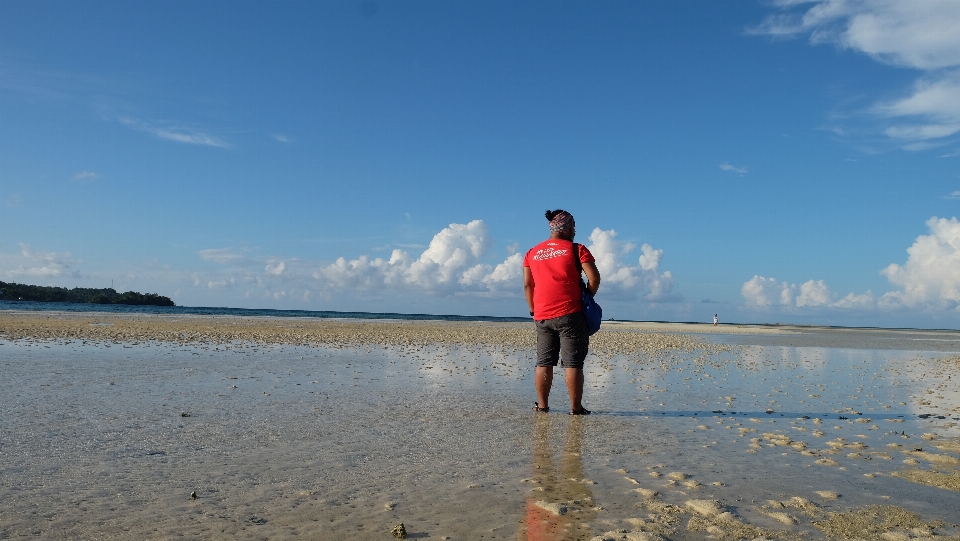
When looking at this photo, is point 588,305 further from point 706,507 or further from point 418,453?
point 706,507

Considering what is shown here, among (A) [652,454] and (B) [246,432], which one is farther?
(B) [246,432]

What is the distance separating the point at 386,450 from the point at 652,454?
230cm

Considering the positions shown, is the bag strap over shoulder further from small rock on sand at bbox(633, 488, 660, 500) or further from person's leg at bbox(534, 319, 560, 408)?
small rock on sand at bbox(633, 488, 660, 500)

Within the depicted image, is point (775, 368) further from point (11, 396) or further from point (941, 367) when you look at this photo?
point (11, 396)

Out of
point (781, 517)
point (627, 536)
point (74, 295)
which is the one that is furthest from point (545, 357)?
point (74, 295)

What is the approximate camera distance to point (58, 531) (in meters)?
3.29

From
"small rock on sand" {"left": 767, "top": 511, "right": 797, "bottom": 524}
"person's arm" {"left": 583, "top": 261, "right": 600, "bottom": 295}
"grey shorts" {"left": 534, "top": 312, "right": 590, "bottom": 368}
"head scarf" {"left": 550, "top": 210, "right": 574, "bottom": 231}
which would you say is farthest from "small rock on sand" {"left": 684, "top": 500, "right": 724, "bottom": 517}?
"head scarf" {"left": 550, "top": 210, "right": 574, "bottom": 231}

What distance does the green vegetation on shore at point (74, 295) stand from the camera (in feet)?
351

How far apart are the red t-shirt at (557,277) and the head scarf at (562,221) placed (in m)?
0.17

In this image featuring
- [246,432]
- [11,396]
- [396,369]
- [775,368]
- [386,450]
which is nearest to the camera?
[386,450]

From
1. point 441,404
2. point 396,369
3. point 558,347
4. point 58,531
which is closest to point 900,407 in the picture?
point 558,347

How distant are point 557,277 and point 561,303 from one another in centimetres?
31

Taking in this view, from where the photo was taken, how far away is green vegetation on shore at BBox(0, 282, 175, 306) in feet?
351

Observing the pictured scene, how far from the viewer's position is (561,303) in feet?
24.6
